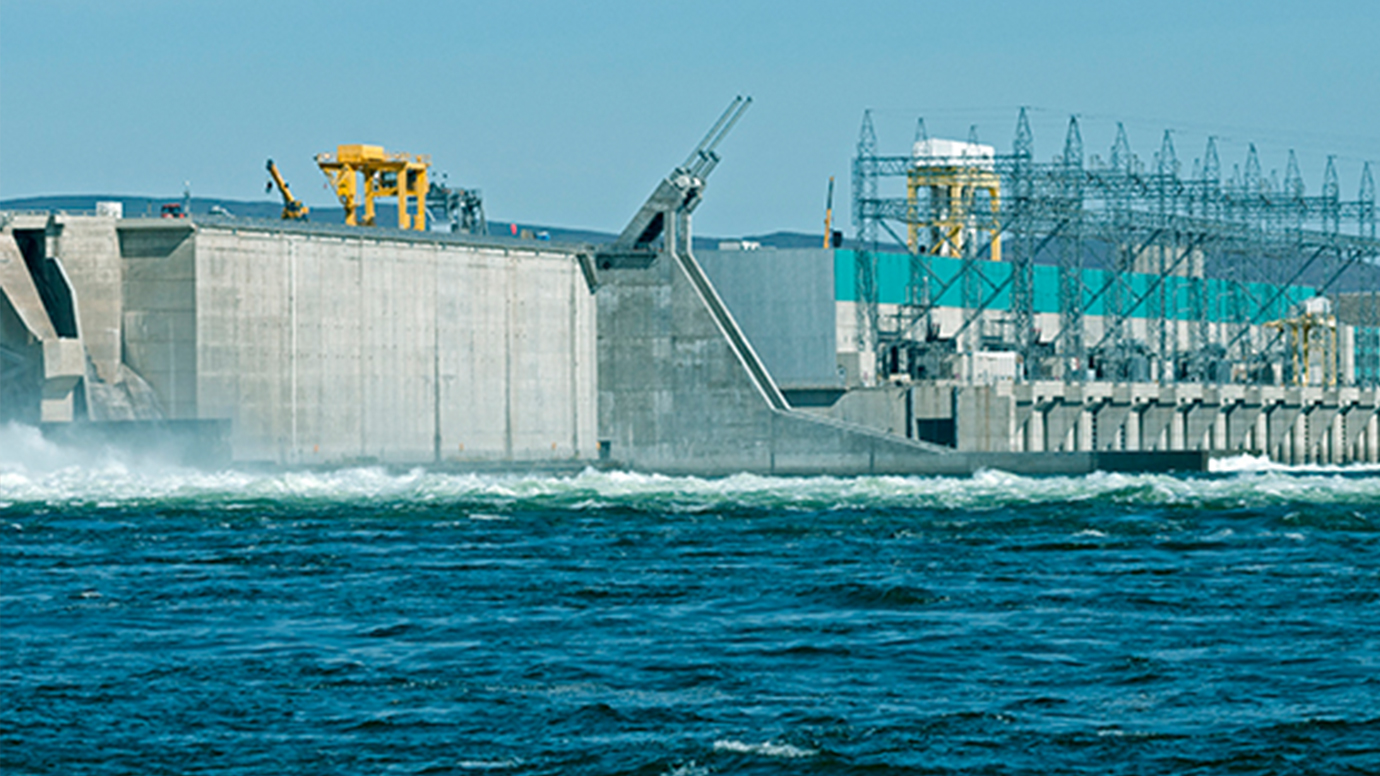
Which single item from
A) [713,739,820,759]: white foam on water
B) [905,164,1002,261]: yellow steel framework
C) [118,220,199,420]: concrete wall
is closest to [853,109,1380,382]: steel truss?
[905,164,1002,261]: yellow steel framework

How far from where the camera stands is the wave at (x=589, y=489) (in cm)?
5788

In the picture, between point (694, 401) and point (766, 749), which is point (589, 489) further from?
point (766, 749)

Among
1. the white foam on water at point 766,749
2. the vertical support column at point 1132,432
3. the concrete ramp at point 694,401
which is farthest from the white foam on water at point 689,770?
the vertical support column at point 1132,432

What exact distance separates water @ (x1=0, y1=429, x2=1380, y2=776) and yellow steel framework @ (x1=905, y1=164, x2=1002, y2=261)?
47.9 m

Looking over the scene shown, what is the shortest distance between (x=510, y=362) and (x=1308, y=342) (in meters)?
62.7

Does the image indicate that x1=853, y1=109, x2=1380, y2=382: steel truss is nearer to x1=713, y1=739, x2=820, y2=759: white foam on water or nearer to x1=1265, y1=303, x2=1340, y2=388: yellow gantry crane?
x1=1265, y1=303, x2=1340, y2=388: yellow gantry crane

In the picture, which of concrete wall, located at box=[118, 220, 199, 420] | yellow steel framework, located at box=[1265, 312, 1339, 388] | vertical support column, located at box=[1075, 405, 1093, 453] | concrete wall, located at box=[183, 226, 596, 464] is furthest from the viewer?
yellow steel framework, located at box=[1265, 312, 1339, 388]

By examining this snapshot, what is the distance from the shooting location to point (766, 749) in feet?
63.3

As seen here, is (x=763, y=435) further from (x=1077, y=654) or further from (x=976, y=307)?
(x=1077, y=654)

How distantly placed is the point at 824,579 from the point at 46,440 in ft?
137

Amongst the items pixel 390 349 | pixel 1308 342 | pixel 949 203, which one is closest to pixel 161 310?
pixel 390 349

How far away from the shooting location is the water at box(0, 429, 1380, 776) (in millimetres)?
19500

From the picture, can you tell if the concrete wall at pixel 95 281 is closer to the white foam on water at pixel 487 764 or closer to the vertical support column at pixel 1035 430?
the vertical support column at pixel 1035 430

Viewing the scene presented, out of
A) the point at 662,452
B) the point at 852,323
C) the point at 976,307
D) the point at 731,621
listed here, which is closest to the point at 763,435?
the point at 662,452
